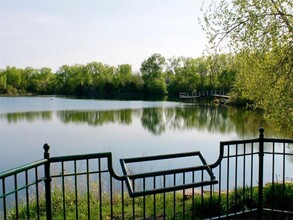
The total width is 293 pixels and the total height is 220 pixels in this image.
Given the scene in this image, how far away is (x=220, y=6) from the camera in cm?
664

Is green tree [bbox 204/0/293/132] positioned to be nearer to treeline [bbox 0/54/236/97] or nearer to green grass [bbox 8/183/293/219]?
green grass [bbox 8/183/293/219]

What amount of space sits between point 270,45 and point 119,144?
13388mm

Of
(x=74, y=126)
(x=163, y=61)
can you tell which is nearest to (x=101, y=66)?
(x=163, y=61)

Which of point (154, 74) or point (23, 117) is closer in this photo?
point (23, 117)

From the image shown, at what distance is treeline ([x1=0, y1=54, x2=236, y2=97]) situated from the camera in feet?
226

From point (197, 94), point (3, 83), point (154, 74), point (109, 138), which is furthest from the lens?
point (3, 83)

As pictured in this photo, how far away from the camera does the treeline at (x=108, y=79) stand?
2709 inches

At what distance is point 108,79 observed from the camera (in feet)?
260

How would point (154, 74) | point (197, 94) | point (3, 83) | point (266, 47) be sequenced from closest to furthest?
1. point (266, 47)
2. point (197, 94)
3. point (154, 74)
4. point (3, 83)

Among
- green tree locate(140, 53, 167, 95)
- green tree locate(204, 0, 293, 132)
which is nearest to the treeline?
green tree locate(140, 53, 167, 95)

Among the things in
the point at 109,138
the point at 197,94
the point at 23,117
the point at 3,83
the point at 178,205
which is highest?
the point at 3,83

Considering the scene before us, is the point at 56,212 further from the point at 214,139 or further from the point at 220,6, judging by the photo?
the point at 214,139

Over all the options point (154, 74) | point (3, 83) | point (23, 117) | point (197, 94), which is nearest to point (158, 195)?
point (23, 117)

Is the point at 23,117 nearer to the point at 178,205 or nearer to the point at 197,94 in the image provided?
the point at 178,205
